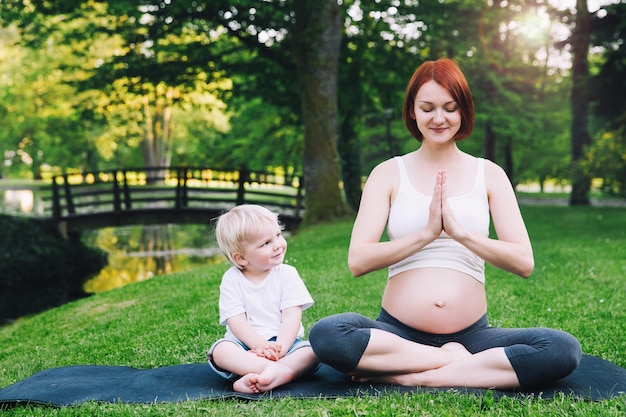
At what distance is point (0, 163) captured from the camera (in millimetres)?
54344

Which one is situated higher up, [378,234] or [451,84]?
[451,84]

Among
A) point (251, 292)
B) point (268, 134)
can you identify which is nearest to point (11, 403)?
point (251, 292)

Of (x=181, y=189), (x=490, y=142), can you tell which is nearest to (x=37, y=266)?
(x=181, y=189)

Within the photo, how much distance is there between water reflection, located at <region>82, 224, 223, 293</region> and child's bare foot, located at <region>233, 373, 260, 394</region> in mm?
9796

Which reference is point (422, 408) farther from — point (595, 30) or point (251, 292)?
point (595, 30)

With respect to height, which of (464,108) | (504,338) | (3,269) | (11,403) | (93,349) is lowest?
(3,269)

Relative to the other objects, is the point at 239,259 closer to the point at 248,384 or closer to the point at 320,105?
the point at 248,384

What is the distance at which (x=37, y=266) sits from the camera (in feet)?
47.8

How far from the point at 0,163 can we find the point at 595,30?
51206 millimetres

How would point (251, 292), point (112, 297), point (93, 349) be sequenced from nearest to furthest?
point (251, 292) → point (93, 349) → point (112, 297)

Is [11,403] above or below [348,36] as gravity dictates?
below

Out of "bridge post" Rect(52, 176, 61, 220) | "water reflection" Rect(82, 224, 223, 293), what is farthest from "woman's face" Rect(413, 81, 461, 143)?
"bridge post" Rect(52, 176, 61, 220)

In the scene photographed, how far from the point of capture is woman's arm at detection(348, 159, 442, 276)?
3.13 metres

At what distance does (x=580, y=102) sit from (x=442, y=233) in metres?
19.8
